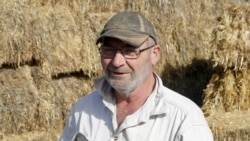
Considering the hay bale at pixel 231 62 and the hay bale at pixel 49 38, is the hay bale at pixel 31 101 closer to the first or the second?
the hay bale at pixel 49 38

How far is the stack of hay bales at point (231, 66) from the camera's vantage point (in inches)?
247

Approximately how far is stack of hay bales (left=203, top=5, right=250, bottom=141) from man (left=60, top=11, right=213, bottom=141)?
3.37 metres

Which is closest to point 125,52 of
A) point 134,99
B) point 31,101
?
point 134,99

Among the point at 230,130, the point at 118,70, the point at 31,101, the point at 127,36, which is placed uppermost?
the point at 127,36

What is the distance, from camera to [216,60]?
20.9ft

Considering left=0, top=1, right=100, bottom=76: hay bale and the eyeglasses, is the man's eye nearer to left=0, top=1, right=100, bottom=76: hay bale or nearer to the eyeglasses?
the eyeglasses

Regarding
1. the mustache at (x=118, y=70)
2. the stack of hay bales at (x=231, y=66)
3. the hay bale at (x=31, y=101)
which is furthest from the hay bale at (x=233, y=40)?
the mustache at (x=118, y=70)

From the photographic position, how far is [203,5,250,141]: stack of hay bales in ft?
20.6

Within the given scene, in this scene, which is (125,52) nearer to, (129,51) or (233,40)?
(129,51)

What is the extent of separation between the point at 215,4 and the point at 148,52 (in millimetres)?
4514

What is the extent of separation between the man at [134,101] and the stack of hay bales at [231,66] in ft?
11.1

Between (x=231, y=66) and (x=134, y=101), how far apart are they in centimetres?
365

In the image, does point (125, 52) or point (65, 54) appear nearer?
point (125, 52)

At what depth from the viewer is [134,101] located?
2855 millimetres
